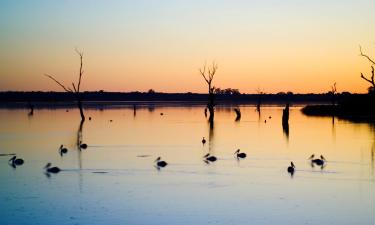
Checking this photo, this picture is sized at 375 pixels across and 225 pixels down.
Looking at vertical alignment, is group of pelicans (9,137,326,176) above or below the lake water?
above

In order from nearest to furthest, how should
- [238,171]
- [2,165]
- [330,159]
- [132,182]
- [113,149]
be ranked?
[132,182] < [238,171] < [2,165] < [330,159] < [113,149]

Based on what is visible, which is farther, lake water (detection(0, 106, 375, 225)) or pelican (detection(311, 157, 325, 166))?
pelican (detection(311, 157, 325, 166))

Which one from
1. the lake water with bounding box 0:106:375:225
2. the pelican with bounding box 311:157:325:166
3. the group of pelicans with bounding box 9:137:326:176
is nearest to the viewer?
the lake water with bounding box 0:106:375:225

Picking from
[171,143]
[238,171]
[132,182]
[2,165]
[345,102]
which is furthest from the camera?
[345,102]

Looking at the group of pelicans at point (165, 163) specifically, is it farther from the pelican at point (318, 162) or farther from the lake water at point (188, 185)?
the lake water at point (188, 185)

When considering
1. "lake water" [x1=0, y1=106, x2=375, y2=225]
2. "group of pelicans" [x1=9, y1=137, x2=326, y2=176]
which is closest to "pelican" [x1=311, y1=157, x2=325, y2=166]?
"group of pelicans" [x1=9, y1=137, x2=326, y2=176]

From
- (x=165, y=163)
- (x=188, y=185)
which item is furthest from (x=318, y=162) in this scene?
(x=188, y=185)

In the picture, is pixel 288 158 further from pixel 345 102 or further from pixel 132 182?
pixel 345 102

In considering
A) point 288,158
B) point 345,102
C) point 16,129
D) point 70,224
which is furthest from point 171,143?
point 345,102

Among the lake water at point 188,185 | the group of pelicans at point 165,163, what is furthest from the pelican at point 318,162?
the lake water at point 188,185

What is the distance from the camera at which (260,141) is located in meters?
33.2

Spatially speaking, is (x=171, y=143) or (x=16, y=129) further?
(x=16, y=129)

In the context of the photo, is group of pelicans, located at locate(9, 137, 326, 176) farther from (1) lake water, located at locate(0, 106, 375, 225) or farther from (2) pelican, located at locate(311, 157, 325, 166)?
(1) lake water, located at locate(0, 106, 375, 225)

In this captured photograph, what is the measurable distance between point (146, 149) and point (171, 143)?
3.46 meters
